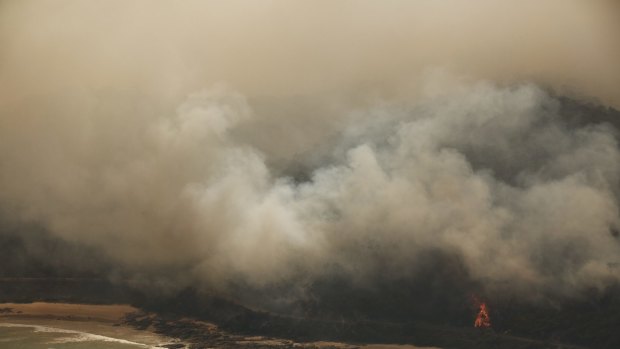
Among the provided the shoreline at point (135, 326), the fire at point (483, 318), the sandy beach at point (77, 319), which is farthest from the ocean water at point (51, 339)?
the fire at point (483, 318)

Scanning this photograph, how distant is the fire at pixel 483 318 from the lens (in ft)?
283

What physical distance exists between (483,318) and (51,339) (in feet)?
201

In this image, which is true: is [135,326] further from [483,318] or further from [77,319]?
[483,318]

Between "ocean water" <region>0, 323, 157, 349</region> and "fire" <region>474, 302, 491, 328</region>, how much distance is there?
44669mm

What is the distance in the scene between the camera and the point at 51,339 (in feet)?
314

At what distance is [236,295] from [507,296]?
137 ft

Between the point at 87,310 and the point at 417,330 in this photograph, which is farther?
the point at 87,310

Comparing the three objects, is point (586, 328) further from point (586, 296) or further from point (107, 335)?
point (107, 335)

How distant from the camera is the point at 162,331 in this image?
102 meters

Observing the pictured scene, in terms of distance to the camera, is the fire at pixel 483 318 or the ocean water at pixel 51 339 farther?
the ocean water at pixel 51 339

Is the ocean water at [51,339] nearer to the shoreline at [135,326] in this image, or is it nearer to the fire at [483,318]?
the shoreline at [135,326]

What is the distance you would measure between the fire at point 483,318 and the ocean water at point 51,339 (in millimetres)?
44669

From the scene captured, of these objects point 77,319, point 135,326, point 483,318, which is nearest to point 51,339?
point 135,326

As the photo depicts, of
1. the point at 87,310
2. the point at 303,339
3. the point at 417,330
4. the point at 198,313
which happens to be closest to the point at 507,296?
the point at 417,330
